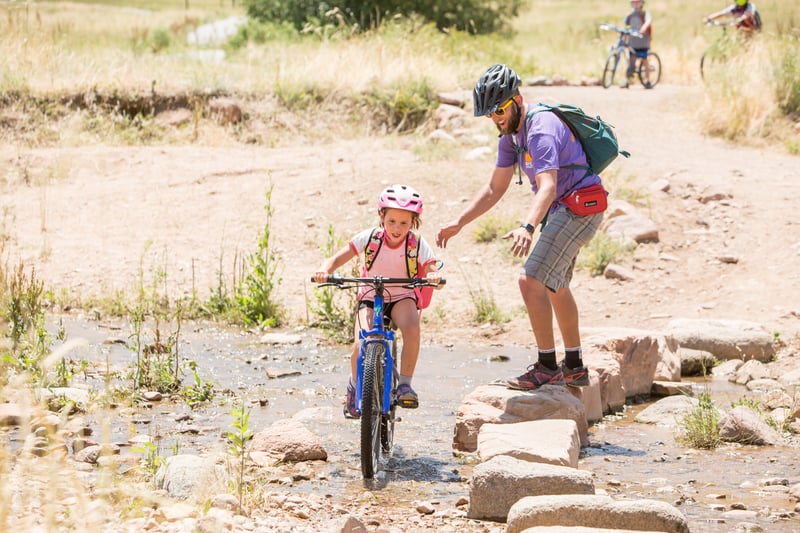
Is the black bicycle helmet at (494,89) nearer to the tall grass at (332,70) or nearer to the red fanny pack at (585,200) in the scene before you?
the red fanny pack at (585,200)

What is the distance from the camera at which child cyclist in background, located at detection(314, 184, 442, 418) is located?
20.6 feet

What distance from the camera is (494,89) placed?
6.48 metres

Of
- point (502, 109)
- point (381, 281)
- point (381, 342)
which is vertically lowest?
point (381, 342)

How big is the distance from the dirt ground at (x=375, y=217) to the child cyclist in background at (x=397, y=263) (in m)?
3.67

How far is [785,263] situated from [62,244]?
784 centimetres

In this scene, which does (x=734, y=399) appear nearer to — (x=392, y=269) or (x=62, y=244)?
(x=392, y=269)

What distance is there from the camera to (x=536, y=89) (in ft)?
64.5

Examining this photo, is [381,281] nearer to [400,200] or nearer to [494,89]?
[400,200]

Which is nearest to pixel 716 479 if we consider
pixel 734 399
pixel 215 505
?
pixel 734 399

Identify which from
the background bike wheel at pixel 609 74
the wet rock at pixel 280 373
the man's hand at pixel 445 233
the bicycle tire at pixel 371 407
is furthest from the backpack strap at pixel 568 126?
the background bike wheel at pixel 609 74

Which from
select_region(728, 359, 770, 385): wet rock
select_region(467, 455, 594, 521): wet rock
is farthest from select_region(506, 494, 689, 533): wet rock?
select_region(728, 359, 770, 385): wet rock

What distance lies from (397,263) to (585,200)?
1.23 metres

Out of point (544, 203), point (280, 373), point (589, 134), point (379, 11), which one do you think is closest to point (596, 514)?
point (544, 203)

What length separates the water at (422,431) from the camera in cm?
581
